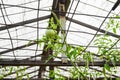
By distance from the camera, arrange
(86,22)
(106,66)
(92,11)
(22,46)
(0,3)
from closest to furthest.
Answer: (106,66), (0,3), (92,11), (86,22), (22,46)

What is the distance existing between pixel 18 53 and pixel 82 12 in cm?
504

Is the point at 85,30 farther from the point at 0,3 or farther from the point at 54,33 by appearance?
the point at 54,33

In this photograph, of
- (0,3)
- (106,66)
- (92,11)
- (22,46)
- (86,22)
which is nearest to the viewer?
(106,66)

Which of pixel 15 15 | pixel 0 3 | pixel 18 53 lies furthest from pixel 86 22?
pixel 18 53

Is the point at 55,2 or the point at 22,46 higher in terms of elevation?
the point at 55,2

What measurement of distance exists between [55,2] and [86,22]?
1.66 metres

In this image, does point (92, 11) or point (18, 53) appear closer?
point (92, 11)

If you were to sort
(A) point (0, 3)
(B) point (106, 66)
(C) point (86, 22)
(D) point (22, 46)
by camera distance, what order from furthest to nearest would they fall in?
(D) point (22, 46), (C) point (86, 22), (A) point (0, 3), (B) point (106, 66)

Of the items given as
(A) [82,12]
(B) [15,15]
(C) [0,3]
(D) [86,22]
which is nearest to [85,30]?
(D) [86,22]

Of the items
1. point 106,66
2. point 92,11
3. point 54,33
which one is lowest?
point 106,66

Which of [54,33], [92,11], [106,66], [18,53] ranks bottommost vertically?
[106,66]

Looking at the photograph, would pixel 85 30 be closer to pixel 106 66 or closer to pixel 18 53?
pixel 18 53

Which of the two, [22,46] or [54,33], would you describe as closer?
[54,33]

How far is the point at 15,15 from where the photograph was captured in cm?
892
